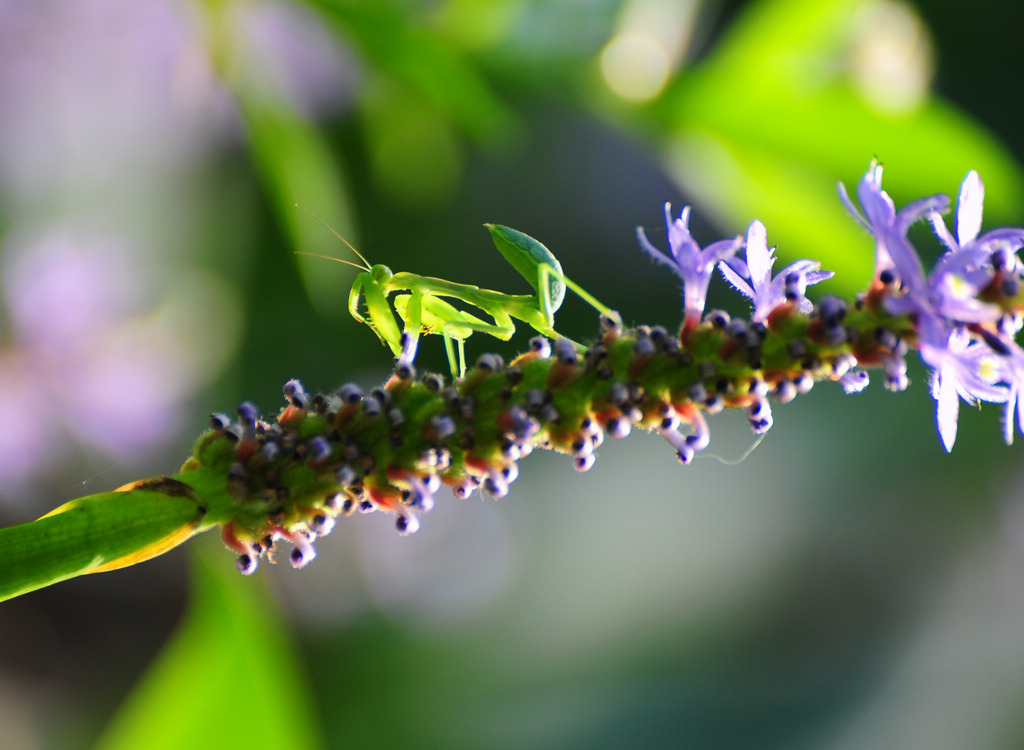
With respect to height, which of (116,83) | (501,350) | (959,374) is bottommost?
(959,374)

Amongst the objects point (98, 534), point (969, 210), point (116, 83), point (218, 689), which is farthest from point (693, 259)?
point (116, 83)

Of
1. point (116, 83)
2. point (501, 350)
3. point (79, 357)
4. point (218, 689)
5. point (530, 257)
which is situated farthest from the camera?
point (501, 350)

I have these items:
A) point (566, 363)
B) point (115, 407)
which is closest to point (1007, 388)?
point (566, 363)

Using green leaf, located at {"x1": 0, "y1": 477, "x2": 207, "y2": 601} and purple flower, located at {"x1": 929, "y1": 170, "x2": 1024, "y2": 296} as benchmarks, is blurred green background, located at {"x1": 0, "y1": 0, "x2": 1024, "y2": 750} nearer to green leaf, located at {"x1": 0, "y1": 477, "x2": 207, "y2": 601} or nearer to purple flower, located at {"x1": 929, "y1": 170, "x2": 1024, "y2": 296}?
green leaf, located at {"x1": 0, "y1": 477, "x2": 207, "y2": 601}

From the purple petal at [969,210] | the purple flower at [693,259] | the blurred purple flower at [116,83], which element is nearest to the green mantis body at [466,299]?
the purple flower at [693,259]

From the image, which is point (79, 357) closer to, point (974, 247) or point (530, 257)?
point (530, 257)

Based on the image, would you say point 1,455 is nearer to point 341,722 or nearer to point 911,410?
point 341,722

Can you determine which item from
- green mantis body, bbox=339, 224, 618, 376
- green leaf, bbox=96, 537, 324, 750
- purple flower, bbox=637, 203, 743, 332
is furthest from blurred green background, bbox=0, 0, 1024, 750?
purple flower, bbox=637, 203, 743, 332
